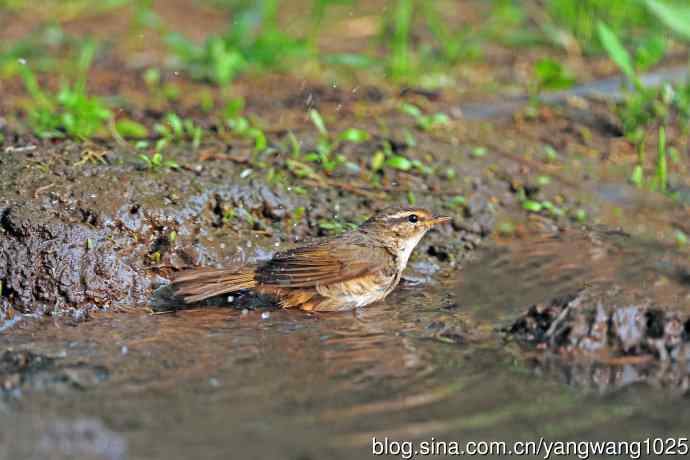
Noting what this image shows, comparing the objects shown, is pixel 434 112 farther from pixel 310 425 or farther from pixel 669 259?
pixel 310 425

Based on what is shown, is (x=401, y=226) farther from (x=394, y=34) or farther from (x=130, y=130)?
(x=394, y=34)

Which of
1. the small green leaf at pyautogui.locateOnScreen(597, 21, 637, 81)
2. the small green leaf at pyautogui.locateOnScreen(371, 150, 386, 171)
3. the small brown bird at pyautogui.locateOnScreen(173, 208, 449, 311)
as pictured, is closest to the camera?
the small brown bird at pyautogui.locateOnScreen(173, 208, 449, 311)

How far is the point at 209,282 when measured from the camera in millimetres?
6609

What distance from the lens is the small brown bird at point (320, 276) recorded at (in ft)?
21.8

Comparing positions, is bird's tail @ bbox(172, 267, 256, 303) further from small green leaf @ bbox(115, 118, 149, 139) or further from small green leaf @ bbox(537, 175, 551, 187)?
small green leaf @ bbox(537, 175, 551, 187)

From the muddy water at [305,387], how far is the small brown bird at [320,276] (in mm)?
159

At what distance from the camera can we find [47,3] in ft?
40.2

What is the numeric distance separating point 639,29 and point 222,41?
4.80 m

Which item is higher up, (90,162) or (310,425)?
(90,162)

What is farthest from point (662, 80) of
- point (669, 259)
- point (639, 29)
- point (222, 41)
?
point (222, 41)

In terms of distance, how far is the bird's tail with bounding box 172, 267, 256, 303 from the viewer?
259 inches

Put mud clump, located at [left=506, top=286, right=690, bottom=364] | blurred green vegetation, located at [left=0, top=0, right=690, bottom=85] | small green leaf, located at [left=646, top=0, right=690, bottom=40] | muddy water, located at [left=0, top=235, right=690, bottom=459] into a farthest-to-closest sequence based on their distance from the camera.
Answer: blurred green vegetation, located at [left=0, top=0, right=690, bottom=85], small green leaf, located at [left=646, top=0, right=690, bottom=40], mud clump, located at [left=506, top=286, right=690, bottom=364], muddy water, located at [left=0, top=235, right=690, bottom=459]

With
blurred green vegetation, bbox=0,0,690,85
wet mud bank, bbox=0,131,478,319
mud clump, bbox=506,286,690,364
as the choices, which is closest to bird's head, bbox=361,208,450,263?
wet mud bank, bbox=0,131,478,319

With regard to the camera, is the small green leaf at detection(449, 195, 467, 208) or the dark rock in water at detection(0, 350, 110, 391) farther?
the small green leaf at detection(449, 195, 467, 208)
